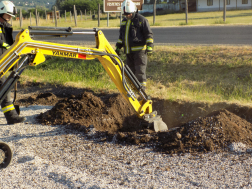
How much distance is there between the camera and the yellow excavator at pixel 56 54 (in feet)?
12.3

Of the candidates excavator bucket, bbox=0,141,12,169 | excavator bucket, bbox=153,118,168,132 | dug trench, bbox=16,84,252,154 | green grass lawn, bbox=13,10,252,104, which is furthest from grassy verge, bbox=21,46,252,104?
excavator bucket, bbox=0,141,12,169

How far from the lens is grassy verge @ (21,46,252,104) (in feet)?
24.9

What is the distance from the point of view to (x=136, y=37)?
645 centimetres

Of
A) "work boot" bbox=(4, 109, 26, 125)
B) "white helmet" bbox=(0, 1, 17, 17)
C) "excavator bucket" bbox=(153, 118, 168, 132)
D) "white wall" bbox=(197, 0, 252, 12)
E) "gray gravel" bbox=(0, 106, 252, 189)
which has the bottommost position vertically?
"gray gravel" bbox=(0, 106, 252, 189)

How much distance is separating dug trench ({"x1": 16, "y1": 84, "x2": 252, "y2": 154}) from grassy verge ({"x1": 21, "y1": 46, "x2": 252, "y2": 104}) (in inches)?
15.0

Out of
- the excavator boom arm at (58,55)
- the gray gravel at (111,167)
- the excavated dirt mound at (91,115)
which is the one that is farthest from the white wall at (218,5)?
the gray gravel at (111,167)

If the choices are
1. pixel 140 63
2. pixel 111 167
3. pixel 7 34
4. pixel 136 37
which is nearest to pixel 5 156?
pixel 111 167

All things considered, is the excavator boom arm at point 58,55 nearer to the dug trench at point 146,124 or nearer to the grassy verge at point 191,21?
the dug trench at point 146,124

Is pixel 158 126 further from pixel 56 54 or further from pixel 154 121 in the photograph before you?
pixel 56 54

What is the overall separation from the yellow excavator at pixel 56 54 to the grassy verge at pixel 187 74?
7.87 feet

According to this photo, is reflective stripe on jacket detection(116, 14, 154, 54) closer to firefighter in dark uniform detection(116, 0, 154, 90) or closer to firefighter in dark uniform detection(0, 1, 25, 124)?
firefighter in dark uniform detection(116, 0, 154, 90)

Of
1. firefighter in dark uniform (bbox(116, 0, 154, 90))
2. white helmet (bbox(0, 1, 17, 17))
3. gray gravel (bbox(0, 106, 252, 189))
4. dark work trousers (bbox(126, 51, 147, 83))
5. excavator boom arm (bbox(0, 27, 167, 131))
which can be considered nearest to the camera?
gray gravel (bbox(0, 106, 252, 189))

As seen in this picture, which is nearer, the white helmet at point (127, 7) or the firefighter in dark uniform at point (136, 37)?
the white helmet at point (127, 7)

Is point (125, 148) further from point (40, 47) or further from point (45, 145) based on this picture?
point (40, 47)
